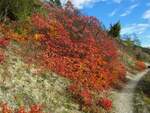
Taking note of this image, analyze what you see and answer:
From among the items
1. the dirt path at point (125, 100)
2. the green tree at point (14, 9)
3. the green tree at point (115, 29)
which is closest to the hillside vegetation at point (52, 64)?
the green tree at point (14, 9)

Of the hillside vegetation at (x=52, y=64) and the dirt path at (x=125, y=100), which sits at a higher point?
the hillside vegetation at (x=52, y=64)

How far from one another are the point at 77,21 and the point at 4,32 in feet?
46.2

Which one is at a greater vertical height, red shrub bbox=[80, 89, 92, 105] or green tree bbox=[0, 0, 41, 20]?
green tree bbox=[0, 0, 41, 20]

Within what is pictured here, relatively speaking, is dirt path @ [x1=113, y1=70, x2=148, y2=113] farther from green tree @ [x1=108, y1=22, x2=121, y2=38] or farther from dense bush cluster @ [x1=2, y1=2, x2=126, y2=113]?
green tree @ [x1=108, y1=22, x2=121, y2=38]

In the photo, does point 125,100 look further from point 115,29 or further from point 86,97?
point 115,29

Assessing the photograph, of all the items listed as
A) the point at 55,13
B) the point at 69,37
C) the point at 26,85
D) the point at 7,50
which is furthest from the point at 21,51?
the point at 55,13

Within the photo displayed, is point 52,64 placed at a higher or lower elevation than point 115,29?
lower

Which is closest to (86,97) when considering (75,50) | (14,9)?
(75,50)

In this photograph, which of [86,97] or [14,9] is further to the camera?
[14,9]

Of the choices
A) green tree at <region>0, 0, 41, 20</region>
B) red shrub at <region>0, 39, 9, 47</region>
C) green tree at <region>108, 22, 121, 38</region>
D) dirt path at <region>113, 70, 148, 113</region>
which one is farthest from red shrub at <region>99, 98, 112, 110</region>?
green tree at <region>108, 22, 121, 38</region>

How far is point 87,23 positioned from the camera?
39.1m

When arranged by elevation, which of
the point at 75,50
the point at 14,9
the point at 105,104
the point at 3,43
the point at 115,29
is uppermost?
the point at 115,29

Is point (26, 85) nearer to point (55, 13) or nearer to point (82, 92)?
point (82, 92)

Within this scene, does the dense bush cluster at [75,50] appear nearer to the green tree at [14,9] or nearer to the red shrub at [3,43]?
the green tree at [14,9]
